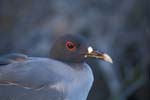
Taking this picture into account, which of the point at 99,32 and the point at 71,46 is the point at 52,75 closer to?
the point at 71,46

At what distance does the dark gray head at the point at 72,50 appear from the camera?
3.15 ft

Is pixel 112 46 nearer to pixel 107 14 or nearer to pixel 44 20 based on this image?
pixel 107 14

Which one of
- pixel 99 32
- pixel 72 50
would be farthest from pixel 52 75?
pixel 99 32

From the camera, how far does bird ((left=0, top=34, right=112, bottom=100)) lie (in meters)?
0.90

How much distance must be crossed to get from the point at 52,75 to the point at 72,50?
7 cm

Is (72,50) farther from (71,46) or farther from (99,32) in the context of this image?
(99,32)

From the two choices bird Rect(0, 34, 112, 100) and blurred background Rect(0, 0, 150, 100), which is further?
blurred background Rect(0, 0, 150, 100)

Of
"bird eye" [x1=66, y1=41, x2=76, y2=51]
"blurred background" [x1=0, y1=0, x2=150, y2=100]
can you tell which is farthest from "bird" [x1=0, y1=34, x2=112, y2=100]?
"blurred background" [x1=0, y1=0, x2=150, y2=100]

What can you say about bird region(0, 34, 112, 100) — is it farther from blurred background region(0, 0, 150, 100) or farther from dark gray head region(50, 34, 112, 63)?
blurred background region(0, 0, 150, 100)

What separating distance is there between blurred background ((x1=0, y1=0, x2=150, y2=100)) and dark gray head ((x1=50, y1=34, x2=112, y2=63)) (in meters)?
0.26

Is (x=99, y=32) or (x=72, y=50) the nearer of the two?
(x=72, y=50)

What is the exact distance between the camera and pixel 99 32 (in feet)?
4.52

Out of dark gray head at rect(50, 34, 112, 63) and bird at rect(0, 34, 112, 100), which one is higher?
dark gray head at rect(50, 34, 112, 63)

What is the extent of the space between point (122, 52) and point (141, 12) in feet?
0.40
